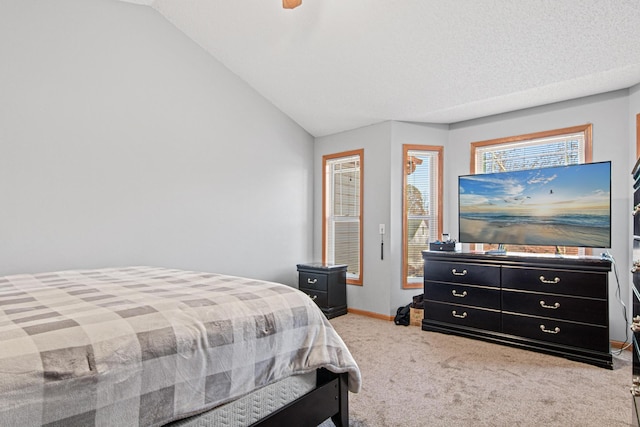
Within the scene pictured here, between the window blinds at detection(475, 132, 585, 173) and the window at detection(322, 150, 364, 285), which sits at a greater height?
the window blinds at detection(475, 132, 585, 173)

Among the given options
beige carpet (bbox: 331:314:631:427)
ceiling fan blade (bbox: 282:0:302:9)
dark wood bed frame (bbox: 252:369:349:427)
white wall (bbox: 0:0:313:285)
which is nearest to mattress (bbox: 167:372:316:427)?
dark wood bed frame (bbox: 252:369:349:427)

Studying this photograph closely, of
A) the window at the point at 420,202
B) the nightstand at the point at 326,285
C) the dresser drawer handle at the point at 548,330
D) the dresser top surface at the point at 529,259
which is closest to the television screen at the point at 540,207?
the dresser top surface at the point at 529,259

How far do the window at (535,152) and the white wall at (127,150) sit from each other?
2452mm

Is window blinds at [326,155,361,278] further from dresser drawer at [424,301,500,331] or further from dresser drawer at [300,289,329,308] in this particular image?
dresser drawer at [424,301,500,331]

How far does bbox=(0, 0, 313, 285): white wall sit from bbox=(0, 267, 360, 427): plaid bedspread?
1.18 m

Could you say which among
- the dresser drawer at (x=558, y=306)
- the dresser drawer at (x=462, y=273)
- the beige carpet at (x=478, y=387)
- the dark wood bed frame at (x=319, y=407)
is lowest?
the beige carpet at (x=478, y=387)

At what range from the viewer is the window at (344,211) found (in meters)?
4.82

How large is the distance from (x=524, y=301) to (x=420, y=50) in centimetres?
242

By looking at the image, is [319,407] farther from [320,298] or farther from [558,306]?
[320,298]

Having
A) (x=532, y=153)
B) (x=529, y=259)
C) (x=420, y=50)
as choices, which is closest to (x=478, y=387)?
(x=529, y=259)

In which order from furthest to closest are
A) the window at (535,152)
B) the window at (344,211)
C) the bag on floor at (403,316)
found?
the window at (344,211) → the bag on floor at (403,316) → the window at (535,152)

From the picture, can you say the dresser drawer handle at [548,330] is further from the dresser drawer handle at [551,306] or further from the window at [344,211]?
the window at [344,211]

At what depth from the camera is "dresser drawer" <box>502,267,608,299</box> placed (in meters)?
2.98

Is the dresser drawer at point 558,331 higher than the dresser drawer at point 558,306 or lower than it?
lower
